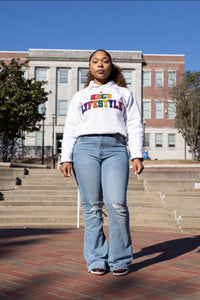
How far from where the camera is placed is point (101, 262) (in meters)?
3.60

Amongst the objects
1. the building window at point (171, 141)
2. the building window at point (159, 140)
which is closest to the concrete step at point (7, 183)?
the building window at point (159, 140)

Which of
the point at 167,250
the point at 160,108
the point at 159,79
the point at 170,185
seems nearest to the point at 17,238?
the point at 167,250

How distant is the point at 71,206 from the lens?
32.6 ft

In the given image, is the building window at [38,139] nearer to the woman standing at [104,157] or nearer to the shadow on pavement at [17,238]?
the shadow on pavement at [17,238]

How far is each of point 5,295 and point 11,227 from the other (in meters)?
5.11

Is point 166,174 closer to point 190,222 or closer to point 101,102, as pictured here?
point 190,222

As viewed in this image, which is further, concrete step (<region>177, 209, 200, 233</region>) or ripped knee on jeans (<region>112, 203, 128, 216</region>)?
concrete step (<region>177, 209, 200, 233</region>)

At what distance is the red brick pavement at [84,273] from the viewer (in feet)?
9.88

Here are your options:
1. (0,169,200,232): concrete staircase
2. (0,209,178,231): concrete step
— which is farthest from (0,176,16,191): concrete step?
(0,209,178,231): concrete step

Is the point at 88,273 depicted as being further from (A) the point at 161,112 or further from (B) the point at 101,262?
(A) the point at 161,112

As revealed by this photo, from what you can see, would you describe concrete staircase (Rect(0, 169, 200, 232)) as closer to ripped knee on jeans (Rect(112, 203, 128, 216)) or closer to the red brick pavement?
the red brick pavement

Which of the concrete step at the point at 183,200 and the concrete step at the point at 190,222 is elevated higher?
the concrete step at the point at 183,200

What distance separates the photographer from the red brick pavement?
3.01 meters

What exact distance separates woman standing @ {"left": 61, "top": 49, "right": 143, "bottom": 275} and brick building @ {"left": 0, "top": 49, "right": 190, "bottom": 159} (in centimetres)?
3797
